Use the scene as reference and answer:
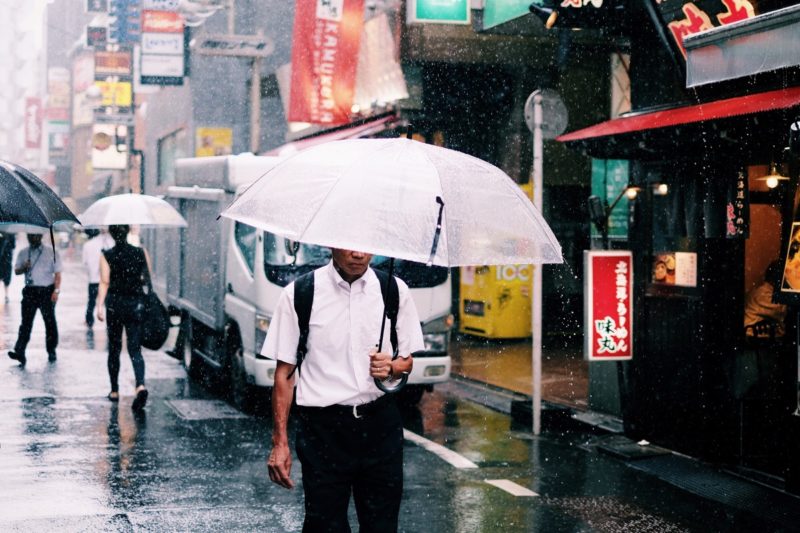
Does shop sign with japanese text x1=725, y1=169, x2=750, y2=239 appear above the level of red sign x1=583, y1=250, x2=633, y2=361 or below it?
above

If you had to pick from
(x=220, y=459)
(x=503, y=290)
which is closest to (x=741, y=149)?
(x=220, y=459)

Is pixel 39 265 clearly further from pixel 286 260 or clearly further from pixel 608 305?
pixel 608 305

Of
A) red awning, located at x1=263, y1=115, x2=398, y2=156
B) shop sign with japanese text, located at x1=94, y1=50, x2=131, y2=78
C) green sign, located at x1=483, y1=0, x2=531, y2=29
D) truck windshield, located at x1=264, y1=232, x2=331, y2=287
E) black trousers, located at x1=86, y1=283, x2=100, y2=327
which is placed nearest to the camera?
truck windshield, located at x1=264, y1=232, x2=331, y2=287

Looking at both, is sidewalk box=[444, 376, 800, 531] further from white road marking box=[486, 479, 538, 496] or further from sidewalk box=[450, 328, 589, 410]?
white road marking box=[486, 479, 538, 496]

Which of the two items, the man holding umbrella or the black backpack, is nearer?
the black backpack

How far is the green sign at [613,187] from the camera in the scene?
11.6 m

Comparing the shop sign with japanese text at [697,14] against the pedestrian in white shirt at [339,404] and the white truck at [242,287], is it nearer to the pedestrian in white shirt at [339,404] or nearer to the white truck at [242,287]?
the white truck at [242,287]

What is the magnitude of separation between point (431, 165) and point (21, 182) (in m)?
2.50

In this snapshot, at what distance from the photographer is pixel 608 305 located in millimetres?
9992

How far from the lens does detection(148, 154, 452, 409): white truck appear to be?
36.0ft

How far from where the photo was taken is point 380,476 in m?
4.46

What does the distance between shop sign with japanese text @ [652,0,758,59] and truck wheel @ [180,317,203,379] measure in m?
7.70

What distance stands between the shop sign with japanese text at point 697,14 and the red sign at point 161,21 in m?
18.8

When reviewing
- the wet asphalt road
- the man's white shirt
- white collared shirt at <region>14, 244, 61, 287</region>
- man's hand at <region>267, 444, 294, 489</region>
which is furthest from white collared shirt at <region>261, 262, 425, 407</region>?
the man's white shirt
